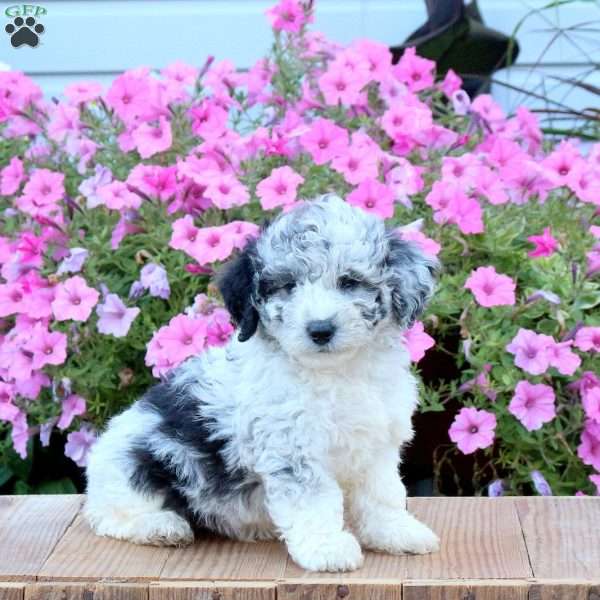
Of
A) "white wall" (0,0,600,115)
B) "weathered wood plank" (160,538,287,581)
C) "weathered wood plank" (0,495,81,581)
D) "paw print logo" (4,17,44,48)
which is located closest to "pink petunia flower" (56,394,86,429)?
"weathered wood plank" (0,495,81,581)

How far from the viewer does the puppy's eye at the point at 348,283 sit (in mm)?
3219

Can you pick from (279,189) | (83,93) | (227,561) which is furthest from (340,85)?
(227,561)

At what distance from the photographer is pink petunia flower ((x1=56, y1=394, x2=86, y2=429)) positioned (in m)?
4.76

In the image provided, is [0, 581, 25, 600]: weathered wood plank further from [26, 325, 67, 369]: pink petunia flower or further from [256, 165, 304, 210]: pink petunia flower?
[256, 165, 304, 210]: pink petunia flower

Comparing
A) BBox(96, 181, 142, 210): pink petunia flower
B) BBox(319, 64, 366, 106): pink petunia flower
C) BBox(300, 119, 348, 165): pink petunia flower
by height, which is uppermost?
BBox(319, 64, 366, 106): pink petunia flower

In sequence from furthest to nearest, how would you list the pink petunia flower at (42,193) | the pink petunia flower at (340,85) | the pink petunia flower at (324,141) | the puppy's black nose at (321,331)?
the pink petunia flower at (340,85)
the pink petunia flower at (42,193)
the pink petunia flower at (324,141)
the puppy's black nose at (321,331)

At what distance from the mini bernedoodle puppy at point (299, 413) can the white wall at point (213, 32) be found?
14.1 ft

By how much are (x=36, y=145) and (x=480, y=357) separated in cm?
233

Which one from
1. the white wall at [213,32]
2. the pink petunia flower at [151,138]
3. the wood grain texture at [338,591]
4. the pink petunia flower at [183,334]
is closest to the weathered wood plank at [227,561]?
the wood grain texture at [338,591]

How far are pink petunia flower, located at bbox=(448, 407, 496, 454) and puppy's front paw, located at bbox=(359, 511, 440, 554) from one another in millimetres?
887

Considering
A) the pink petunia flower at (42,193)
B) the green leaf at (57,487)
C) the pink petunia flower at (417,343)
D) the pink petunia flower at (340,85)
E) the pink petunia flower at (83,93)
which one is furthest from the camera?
the pink petunia flower at (83,93)

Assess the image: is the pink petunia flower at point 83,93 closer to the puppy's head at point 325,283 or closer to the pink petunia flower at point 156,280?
the pink petunia flower at point 156,280

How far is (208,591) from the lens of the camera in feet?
10.8

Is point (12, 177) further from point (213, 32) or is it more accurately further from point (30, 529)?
point (213, 32)
